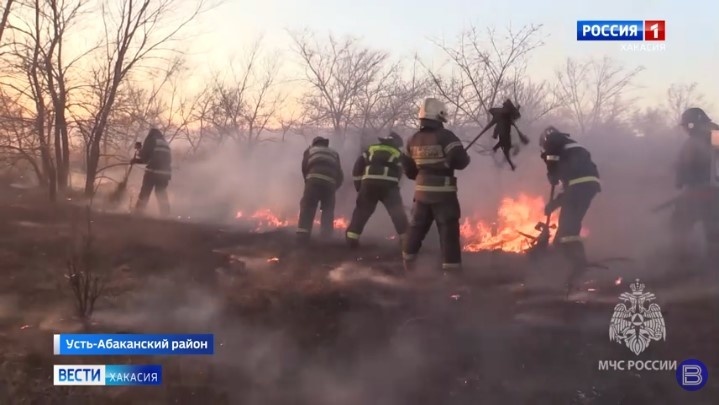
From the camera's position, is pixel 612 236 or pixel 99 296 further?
pixel 612 236

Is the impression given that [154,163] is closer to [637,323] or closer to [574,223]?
[574,223]

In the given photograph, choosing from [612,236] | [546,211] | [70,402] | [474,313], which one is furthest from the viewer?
[612,236]

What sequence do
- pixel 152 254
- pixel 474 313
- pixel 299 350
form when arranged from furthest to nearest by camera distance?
pixel 152 254, pixel 474 313, pixel 299 350

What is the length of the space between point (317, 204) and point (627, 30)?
4.46 metres

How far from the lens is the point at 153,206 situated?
6.26 metres

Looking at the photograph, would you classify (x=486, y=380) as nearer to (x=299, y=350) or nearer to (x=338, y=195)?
(x=299, y=350)

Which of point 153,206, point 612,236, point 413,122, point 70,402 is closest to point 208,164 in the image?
point 153,206

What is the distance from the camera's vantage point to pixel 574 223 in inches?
205

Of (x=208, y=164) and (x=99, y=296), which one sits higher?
(x=208, y=164)

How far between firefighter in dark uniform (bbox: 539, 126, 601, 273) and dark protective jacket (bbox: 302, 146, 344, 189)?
2876 mm

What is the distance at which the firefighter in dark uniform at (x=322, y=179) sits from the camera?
22.9 feet

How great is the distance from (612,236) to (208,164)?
19.2 ft
